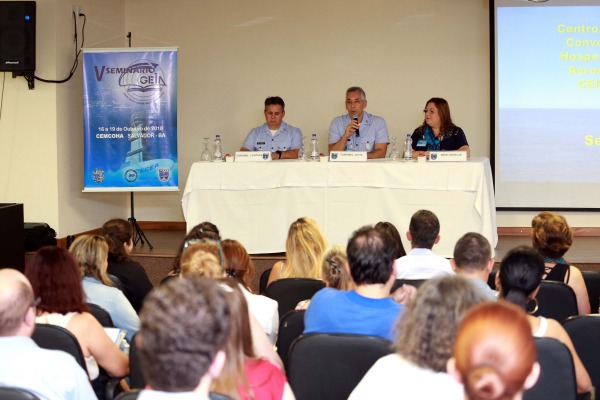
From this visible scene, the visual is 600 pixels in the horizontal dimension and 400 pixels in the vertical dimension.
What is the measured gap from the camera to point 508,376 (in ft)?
4.67

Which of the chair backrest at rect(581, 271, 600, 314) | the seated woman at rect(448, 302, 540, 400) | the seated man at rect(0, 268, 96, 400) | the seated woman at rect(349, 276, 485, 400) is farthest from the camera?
the chair backrest at rect(581, 271, 600, 314)

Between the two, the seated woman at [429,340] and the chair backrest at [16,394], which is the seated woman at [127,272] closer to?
the chair backrest at [16,394]

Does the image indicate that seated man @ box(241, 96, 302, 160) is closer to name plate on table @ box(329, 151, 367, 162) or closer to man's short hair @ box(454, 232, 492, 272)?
name plate on table @ box(329, 151, 367, 162)

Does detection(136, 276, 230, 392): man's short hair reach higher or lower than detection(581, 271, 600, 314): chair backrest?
higher

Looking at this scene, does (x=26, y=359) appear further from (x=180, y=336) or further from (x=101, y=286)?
(x=101, y=286)

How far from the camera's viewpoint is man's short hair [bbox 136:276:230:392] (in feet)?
5.01

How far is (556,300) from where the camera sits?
139 inches

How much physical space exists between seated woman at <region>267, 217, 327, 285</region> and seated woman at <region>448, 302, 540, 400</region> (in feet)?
8.08

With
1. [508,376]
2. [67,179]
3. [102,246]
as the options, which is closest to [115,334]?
[102,246]

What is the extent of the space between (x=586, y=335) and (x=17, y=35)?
5.82 metres

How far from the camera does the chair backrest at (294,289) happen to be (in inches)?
144

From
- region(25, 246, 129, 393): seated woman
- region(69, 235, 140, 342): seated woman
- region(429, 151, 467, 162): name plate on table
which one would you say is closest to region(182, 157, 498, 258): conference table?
region(429, 151, 467, 162): name plate on table

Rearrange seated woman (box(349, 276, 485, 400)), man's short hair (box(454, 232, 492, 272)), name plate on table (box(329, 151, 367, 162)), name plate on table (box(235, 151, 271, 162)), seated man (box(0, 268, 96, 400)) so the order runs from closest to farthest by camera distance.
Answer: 1. seated woman (box(349, 276, 485, 400))
2. seated man (box(0, 268, 96, 400))
3. man's short hair (box(454, 232, 492, 272))
4. name plate on table (box(329, 151, 367, 162))
5. name plate on table (box(235, 151, 271, 162))

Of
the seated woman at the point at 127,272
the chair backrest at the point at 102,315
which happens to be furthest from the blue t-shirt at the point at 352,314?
the seated woman at the point at 127,272
